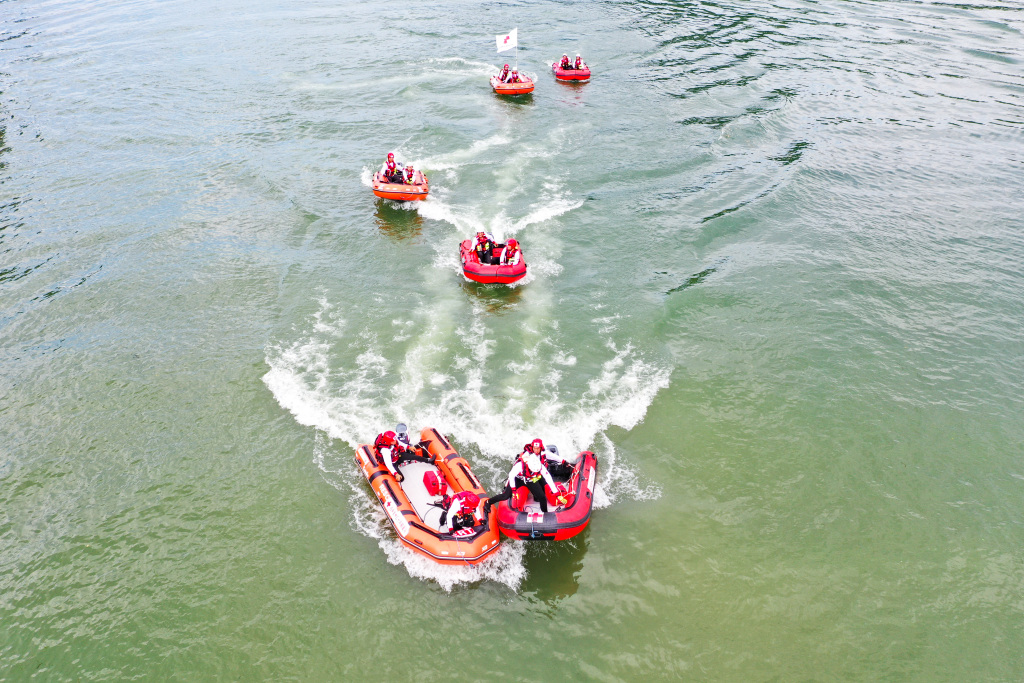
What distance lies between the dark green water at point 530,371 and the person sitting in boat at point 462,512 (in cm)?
111

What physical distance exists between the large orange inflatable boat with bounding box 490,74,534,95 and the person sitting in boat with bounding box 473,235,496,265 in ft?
60.1

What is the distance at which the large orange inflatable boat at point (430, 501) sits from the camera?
523 inches

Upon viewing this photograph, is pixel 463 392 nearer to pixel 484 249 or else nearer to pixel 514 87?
pixel 484 249

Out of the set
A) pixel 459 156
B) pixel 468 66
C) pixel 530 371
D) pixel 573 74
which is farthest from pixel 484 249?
pixel 468 66

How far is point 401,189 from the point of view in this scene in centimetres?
2666

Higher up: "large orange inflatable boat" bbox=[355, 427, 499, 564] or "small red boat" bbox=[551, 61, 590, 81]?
"small red boat" bbox=[551, 61, 590, 81]

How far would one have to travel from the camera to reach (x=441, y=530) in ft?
44.8

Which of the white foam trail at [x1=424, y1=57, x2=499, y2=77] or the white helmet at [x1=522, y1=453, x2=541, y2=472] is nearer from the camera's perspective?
the white helmet at [x1=522, y1=453, x2=541, y2=472]

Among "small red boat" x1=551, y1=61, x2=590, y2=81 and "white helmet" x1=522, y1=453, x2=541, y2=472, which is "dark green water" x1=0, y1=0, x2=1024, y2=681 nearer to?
"small red boat" x1=551, y1=61, x2=590, y2=81

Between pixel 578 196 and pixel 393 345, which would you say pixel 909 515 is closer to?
pixel 393 345

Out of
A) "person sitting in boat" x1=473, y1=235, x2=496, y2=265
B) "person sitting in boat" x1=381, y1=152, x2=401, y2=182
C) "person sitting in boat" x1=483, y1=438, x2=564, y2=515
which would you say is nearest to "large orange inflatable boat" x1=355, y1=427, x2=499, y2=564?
"person sitting in boat" x1=483, y1=438, x2=564, y2=515

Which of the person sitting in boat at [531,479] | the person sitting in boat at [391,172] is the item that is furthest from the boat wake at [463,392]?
the person sitting in boat at [391,172]

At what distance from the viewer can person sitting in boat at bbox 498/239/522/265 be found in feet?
71.9

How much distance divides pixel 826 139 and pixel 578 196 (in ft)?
47.0
